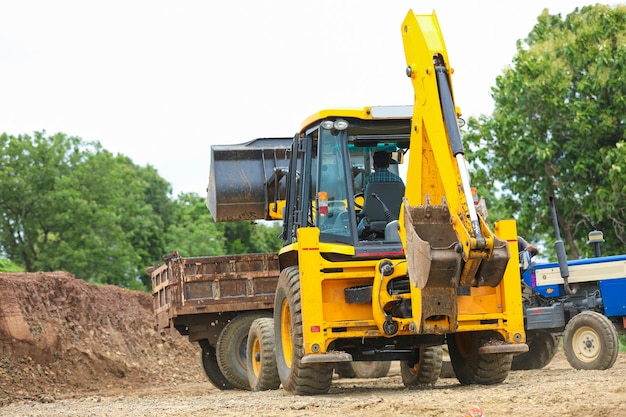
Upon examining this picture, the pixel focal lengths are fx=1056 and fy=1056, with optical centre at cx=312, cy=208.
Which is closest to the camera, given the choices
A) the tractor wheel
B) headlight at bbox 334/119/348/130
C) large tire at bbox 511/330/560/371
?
headlight at bbox 334/119/348/130

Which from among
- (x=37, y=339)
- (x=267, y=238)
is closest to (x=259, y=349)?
(x=37, y=339)

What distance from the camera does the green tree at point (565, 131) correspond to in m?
23.8

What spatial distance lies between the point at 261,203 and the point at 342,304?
4.88 m

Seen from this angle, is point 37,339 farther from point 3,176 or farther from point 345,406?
point 3,176

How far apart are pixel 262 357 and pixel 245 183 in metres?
3.47

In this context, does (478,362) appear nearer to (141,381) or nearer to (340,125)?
(340,125)

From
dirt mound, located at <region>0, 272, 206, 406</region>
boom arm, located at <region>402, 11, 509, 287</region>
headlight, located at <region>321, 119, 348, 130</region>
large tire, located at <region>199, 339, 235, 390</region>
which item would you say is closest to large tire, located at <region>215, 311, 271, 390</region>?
large tire, located at <region>199, 339, 235, 390</region>

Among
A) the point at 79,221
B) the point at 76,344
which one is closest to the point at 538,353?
the point at 76,344

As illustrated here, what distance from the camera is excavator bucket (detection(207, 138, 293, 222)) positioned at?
1598cm

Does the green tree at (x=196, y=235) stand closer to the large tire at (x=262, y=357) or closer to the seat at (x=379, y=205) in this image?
the large tire at (x=262, y=357)

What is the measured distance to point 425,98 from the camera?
10.5 metres

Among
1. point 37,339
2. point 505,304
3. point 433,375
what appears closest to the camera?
point 505,304

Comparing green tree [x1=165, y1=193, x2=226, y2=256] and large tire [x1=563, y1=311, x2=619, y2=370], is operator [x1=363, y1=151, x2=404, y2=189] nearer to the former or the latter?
large tire [x1=563, y1=311, x2=619, y2=370]

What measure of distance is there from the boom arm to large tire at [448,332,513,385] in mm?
2085
